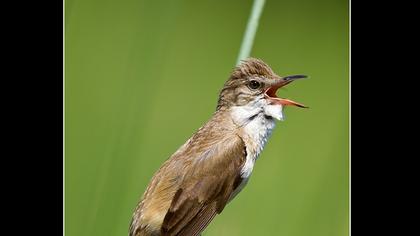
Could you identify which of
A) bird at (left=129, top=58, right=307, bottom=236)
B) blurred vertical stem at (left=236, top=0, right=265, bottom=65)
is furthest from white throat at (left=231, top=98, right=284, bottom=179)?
blurred vertical stem at (left=236, top=0, right=265, bottom=65)

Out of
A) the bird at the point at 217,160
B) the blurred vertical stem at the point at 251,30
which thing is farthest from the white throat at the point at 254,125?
the blurred vertical stem at the point at 251,30

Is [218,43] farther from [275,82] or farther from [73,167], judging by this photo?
[73,167]

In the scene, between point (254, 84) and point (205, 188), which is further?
point (254, 84)

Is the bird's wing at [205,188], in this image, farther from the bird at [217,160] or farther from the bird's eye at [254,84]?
the bird's eye at [254,84]

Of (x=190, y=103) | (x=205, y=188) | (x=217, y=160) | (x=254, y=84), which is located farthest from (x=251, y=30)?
(x=205, y=188)

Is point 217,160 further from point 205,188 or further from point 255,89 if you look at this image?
point 255,89

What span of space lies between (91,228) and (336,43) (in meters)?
1.36

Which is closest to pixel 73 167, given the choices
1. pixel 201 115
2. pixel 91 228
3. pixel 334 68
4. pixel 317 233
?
pixel 91 228

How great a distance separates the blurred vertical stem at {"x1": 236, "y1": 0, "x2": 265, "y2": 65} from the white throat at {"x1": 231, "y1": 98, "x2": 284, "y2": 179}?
0.21 m

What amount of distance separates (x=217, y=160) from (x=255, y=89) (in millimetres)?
338

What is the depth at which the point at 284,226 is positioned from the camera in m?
2.46

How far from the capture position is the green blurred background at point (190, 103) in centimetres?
233

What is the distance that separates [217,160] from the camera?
2.53 m

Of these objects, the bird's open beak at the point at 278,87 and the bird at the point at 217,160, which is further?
the bird's open beak at the point at 278,87
